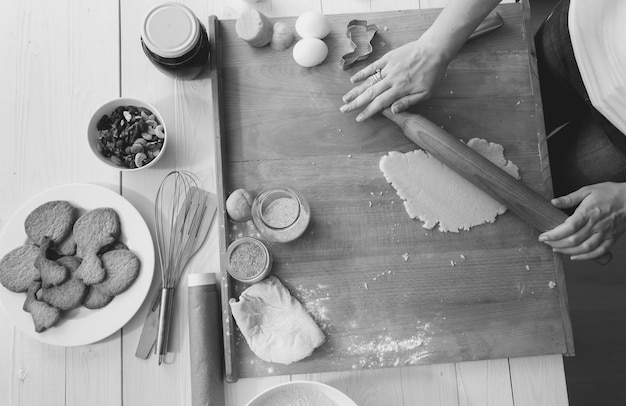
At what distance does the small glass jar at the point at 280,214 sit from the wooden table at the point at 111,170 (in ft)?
0.39

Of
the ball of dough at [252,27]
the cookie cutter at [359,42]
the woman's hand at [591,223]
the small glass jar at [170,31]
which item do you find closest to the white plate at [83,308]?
the small glass jar at [170,31]

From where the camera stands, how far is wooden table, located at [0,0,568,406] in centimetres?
80

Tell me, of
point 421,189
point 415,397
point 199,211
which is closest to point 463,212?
point 421,189

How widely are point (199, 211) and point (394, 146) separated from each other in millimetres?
396

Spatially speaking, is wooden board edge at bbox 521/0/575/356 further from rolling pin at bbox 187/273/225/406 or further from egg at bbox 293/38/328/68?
rolling pin at bbox 187/273/225/406

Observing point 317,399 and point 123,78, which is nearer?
point 317,399

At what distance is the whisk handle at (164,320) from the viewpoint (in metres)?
0.79

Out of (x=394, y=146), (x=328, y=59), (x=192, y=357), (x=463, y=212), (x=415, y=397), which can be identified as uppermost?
(x=328, y=59)

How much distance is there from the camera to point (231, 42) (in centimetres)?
85

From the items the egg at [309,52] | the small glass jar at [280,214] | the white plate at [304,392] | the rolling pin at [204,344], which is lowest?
the white plate at [304,392]

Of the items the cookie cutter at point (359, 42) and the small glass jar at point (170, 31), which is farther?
the cookie cutter at point (359, 42)

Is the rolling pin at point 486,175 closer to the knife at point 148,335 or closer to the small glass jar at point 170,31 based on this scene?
the small glass jar at point 170,31

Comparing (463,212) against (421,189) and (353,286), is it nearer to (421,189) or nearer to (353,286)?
(421,189)

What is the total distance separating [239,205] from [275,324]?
22 cm
